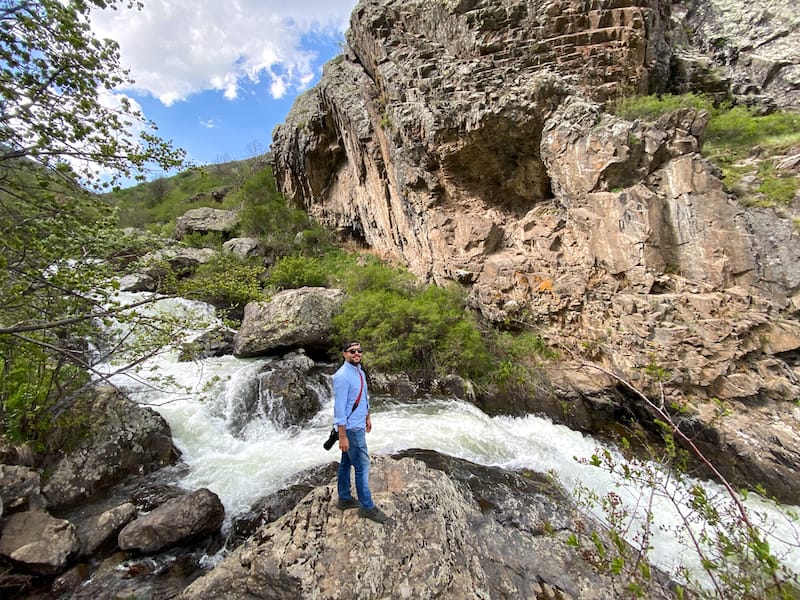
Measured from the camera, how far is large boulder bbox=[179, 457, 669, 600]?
315 cm

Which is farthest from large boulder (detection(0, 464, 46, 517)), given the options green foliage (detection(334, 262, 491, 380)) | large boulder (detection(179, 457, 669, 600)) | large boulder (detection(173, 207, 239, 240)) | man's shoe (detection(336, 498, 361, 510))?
large boulder (detection(173, 207, 239, 240))

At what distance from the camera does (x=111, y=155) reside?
363 cm

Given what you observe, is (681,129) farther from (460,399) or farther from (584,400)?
(460,399)

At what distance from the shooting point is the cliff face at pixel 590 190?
769 cm

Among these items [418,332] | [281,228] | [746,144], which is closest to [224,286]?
[418,332]

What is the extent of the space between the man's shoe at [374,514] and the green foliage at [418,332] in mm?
6613

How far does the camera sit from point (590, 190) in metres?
9.96

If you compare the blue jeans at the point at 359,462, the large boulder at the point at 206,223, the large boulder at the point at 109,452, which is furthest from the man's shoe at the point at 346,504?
→ the large boulder at the point at 206,223

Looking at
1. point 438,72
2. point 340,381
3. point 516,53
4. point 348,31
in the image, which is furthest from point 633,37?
point 340,381

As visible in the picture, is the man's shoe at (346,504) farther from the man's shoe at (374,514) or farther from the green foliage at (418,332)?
the green foliage at (418,332)

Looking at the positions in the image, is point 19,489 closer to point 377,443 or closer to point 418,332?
point 377,443

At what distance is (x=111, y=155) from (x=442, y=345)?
868cm

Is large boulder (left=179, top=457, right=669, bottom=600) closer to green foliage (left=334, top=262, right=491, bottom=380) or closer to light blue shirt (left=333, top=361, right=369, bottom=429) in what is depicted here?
light blue shirt (left=333, top=361, right=369, bottom=429)

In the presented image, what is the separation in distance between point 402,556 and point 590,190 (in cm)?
1025
